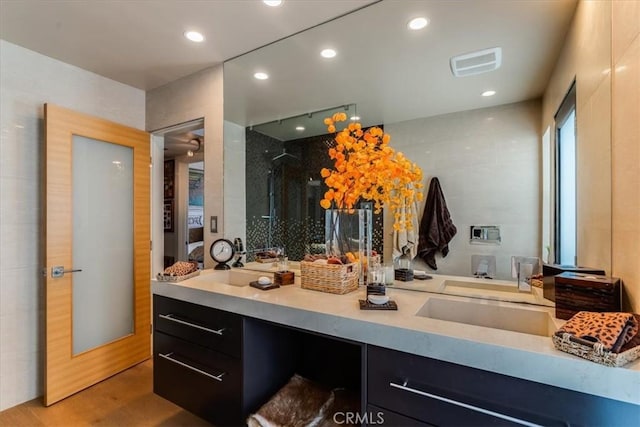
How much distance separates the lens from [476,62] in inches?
62.9

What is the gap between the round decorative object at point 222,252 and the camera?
231 cm

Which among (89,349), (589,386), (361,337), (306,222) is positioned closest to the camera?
(589,386)

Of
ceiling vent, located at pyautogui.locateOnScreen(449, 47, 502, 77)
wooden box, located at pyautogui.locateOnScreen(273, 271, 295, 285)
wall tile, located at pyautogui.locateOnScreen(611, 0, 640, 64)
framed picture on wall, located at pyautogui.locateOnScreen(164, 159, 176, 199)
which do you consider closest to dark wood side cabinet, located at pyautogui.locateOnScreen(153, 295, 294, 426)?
wooden box, located at pyautogui.locateOnScreen(273, 271, 295, 285)

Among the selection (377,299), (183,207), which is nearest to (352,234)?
(377,299)

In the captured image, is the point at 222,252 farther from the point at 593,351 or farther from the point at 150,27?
the point at 593,351

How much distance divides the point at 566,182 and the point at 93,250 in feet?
10.6

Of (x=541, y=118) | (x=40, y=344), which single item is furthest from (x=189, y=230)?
(x=541, y=118)

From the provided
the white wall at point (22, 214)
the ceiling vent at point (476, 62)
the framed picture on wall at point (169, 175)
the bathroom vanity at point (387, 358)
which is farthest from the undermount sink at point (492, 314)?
the framed picture on wall at point (169, 175)

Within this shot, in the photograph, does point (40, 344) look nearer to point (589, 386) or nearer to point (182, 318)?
point (182, 318)

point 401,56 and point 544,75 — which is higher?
point 401,56

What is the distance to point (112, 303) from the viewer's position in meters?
2.69

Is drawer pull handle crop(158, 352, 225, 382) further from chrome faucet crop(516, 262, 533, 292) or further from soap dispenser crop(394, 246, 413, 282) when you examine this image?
chrome faucet crop(516, 262, 533, 292)

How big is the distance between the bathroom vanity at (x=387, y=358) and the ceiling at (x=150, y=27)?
5.33ft

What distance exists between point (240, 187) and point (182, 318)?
1143 mm
